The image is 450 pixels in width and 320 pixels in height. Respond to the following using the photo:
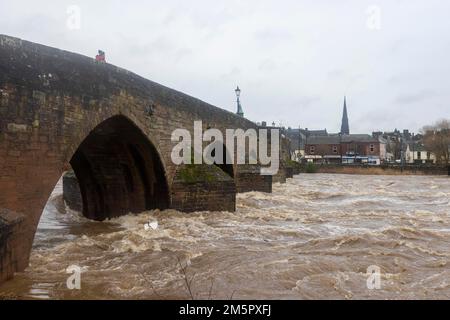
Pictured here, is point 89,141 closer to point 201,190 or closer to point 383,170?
point 201,190

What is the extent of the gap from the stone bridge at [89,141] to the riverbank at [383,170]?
1584 inches

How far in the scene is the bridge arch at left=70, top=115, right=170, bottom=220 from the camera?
12953 mm

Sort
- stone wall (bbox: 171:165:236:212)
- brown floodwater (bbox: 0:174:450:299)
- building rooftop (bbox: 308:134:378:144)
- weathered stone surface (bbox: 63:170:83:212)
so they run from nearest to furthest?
brown floodwater (bbox: 0:174:450:299)
stone wall (bbox: 171:165:236:212)
weathered stone surface (bbox: 63:170:83:212)
building rooftop (bbox: 308:134:378:144)

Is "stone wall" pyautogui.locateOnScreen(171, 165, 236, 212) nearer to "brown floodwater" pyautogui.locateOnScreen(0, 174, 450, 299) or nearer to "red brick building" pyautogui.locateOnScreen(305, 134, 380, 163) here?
"brown floodwater" pyautogui.locateOnScreen(0, 174, 450, 299)

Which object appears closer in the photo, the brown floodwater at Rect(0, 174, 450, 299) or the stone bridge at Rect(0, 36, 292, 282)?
the brown floodwater at Rect(0, 174, 450, 299)

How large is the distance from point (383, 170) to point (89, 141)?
1865 inches

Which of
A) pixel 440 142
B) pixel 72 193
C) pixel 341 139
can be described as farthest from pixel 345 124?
pixel 72 193

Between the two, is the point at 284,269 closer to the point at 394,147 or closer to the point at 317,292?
the point at 317,292

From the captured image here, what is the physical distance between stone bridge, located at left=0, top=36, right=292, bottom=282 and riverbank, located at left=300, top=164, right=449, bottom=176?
40.2 meters

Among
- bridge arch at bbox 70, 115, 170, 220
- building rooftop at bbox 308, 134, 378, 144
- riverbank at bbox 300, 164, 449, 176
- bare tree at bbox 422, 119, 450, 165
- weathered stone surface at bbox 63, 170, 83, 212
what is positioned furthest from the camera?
building rooftop at bbox 308, 134, 378, 144

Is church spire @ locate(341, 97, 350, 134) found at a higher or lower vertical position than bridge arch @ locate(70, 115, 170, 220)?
higher

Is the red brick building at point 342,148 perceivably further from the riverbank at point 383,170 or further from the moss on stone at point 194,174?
the moss on stone at point 194,174

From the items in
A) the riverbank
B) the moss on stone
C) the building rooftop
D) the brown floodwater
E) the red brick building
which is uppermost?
the building rooftop

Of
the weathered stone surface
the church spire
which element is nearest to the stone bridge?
the weathered stone surface
